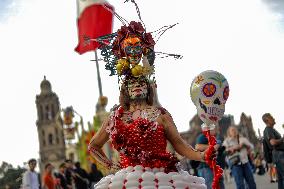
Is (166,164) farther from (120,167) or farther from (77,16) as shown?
(77,16)

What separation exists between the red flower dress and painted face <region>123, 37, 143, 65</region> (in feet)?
1.49

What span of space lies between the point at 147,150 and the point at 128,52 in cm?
91

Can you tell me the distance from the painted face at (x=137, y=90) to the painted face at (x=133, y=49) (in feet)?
0.74

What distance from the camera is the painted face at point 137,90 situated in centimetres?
461

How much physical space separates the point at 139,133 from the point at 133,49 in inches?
31.0

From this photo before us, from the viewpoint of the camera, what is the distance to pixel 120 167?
179 inches

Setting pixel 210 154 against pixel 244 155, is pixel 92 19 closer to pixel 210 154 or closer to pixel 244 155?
pixel 244 155

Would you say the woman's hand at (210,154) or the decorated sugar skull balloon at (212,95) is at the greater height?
the decorated sugar skull balloon at (212,95)

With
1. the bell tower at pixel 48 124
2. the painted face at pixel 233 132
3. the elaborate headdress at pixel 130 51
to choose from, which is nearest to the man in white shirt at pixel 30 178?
the painted face at pixel 233 132

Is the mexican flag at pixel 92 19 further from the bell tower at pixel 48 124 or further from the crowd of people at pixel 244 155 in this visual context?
the bell tower at pixel 48 124

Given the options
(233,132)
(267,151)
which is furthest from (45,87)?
(267,151)

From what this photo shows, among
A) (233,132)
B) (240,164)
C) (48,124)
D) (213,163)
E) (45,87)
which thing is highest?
(45,87)

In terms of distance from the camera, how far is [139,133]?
4438 mm

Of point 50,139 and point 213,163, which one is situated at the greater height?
point 50,139
